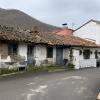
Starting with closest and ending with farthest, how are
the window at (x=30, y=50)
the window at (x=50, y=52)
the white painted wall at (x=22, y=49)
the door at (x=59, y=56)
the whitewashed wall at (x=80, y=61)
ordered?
the white painted wall at (x=22, y=49)
the window at (x=30, y=50)
the window at (x=50, y=52)
the whitewashed wall at (x=80, y=61)
the door at (x=59, y=56)

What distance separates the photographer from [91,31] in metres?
49.2

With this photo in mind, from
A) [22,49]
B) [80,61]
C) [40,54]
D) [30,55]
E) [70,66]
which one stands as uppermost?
[22,49]

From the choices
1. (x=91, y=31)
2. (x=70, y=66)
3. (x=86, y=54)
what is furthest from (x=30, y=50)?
(x=91, y=31)

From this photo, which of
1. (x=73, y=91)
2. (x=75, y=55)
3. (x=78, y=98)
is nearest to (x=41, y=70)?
(x=75, y=55)

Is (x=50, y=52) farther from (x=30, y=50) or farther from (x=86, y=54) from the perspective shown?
(x=86, y=54)

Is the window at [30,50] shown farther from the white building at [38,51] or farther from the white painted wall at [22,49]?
the white painted wall at [22,49]

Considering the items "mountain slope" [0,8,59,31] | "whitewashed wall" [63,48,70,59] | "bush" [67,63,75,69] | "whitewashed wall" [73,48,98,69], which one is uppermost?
"mountain slope" [0,8,59,31]

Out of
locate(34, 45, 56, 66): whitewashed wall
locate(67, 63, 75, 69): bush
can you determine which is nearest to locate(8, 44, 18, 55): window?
locate(34, 45, 56, 66): whitewashed wall

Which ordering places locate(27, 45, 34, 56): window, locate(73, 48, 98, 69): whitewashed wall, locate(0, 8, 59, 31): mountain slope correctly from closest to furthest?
locate(27, 45, 34, 56): window
locate(73, 48, 98, 69): whitewashed wall
locate(0, 8, 59, 31): mountain slope

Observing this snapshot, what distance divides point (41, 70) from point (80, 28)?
22.6 meters

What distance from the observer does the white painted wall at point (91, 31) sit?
4834cm

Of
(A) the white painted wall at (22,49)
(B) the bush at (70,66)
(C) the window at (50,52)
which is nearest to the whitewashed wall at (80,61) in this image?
(B) the bush at (70,66)

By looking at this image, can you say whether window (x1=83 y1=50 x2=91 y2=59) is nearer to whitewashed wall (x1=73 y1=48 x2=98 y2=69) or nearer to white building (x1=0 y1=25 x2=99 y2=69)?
white building (x1=0 y1=25 x2=99 y2=69)

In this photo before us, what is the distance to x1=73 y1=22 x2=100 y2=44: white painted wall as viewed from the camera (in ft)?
159
